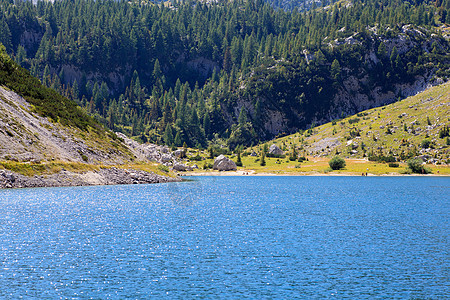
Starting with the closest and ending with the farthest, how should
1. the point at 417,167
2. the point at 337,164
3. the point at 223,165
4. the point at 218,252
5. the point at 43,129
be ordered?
the point at 218,252 → the point at 43,129 → the point at 417,167 → the point at 337,164 → the point at 223,165

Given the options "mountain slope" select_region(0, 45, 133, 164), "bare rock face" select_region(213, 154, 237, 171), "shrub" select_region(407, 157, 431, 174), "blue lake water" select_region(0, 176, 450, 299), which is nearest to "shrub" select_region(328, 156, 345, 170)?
"shrub" select_region(407, 157, 431, 174)

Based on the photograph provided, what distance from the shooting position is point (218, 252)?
34.7m

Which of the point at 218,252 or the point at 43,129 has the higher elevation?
the point at 218,252

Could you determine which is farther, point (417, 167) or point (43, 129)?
point (417, 167)

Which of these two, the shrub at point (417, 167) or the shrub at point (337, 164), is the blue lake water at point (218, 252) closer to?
the shrub at point (417, 167)

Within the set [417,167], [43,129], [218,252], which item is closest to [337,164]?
[417,167]

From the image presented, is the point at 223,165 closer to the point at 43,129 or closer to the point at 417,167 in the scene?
the point at 417,167

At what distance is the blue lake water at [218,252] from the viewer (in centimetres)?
2555

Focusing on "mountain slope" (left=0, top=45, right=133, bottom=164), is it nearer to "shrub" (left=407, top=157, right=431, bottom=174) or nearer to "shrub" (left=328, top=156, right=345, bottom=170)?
"shrub" (left=328, top=156, right=345, bottom=170)

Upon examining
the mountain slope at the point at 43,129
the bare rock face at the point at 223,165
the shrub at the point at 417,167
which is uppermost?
the mountain slope at the point at 43,129

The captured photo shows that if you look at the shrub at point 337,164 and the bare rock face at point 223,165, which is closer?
the shrub at point 337,164

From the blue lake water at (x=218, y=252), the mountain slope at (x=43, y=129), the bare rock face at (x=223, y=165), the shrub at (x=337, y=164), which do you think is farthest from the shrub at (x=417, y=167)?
the mountain slope at (x=43, y=129)

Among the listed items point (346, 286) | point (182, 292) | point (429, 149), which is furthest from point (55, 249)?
point (429, 149)

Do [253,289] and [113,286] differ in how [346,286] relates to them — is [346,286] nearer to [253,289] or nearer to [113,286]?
[253,289]
